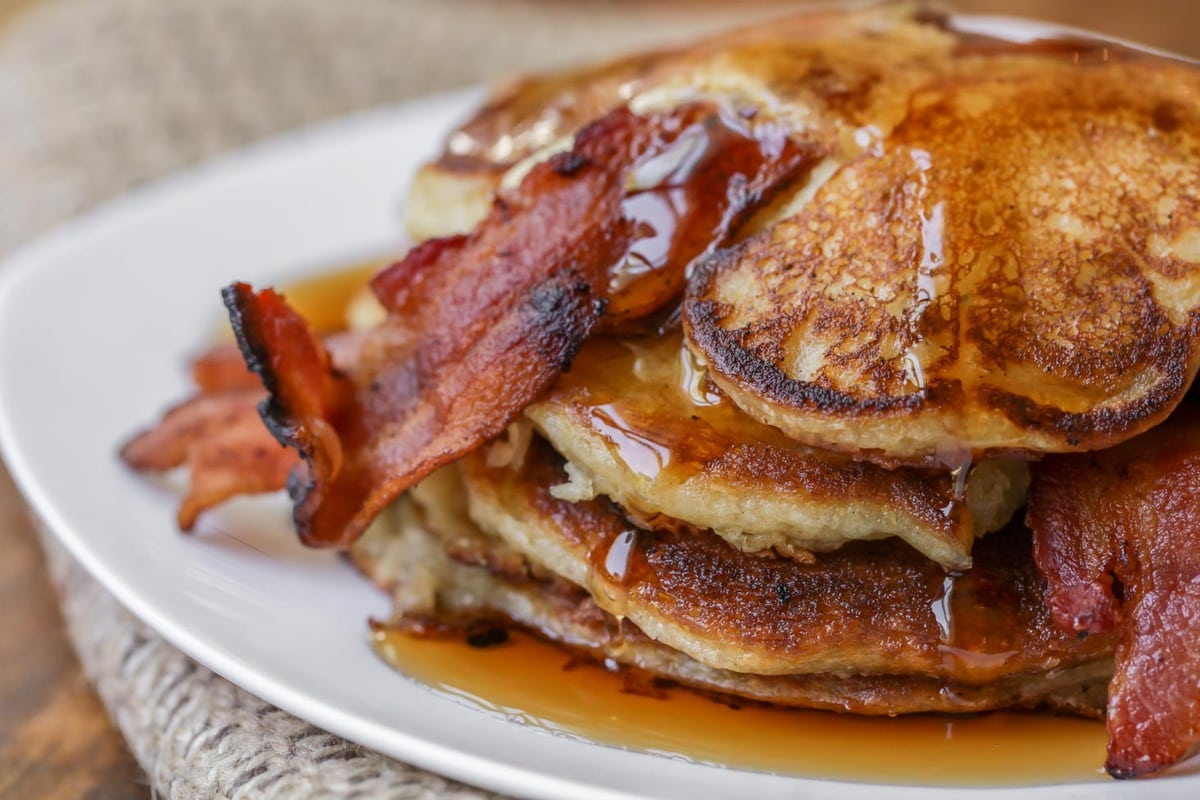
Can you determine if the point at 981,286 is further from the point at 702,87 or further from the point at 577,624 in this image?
the point at 577,624

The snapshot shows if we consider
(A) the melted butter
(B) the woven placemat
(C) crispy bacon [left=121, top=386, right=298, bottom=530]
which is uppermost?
(A) the melted butter

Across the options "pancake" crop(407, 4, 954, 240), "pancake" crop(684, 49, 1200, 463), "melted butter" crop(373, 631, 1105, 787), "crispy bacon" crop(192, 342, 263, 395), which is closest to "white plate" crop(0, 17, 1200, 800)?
"melted butter" crop(373, 631, 1105, 787)

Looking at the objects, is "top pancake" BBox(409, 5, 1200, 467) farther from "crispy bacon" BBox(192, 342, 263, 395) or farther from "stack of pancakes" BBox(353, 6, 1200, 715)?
"crispy bacon" BBox(192, 342, 263, 395)

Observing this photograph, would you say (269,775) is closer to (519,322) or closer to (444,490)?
(444,490)

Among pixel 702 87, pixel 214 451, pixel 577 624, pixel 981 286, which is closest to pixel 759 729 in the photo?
pixel 577 624

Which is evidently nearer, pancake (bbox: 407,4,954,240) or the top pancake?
the top pancake

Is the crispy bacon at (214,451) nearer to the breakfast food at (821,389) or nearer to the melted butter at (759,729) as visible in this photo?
the breakfast food at (821,389)
